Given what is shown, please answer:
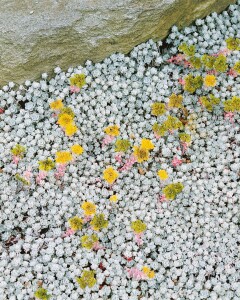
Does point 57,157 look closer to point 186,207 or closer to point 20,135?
point 20,135

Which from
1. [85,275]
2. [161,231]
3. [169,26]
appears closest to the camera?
[85,275]

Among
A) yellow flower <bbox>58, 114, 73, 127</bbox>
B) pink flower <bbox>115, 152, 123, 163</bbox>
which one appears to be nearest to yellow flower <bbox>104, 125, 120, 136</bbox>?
pink flower <bbox>115, 152, 123, 163</bbox>

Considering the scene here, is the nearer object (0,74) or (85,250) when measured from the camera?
(85,250)

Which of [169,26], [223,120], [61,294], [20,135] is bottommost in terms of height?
[61,294]

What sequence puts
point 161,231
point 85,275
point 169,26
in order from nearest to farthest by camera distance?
point 85,275 → point 161,231 → point 169,26

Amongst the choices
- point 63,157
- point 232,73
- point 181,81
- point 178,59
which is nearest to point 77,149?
point 63,157

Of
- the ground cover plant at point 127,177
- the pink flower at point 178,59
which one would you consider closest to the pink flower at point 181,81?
the ground cover plant at point 127,177

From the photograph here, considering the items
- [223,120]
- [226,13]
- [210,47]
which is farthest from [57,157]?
[226,13]

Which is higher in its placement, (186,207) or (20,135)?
(20,135)
